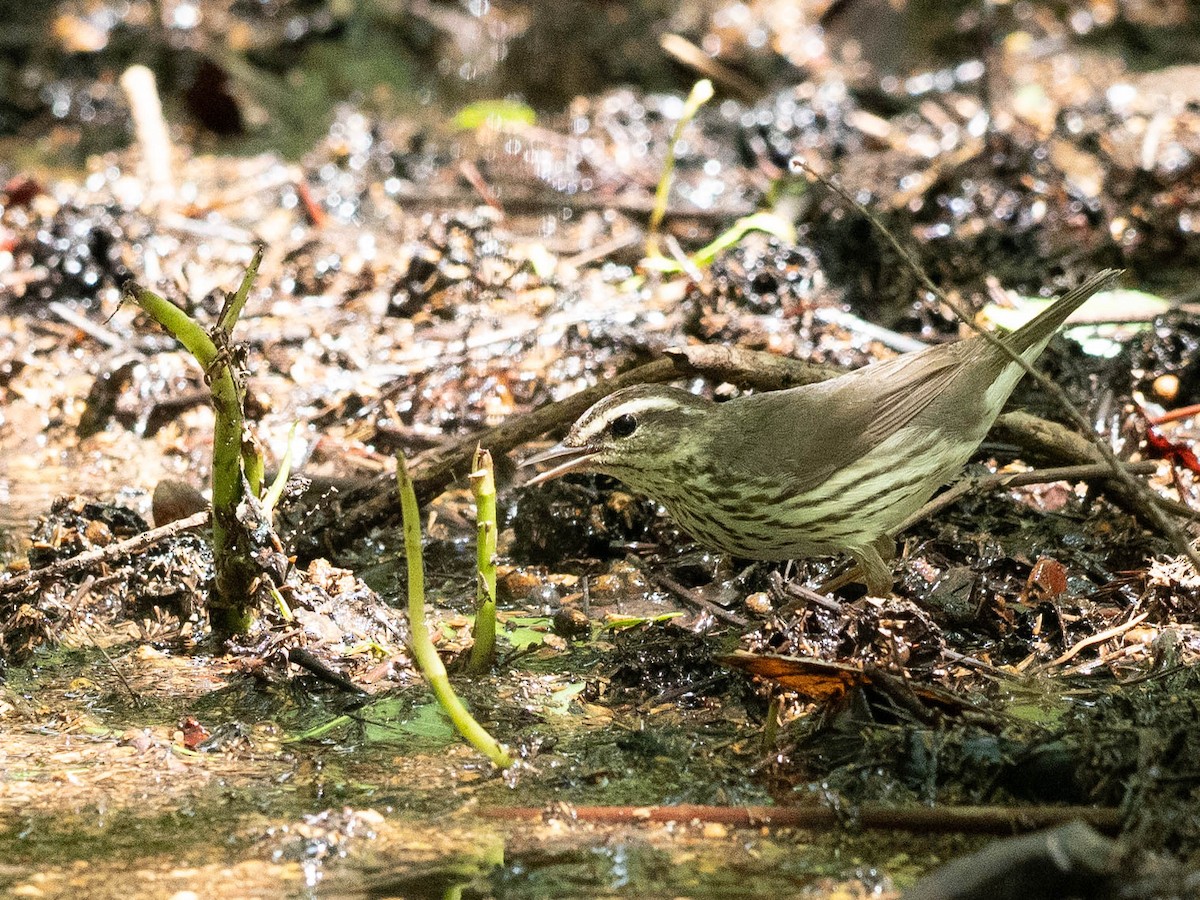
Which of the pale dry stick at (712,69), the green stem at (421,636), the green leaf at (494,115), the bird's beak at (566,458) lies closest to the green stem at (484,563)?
the green stem at (421,636)

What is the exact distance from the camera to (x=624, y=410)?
4375mm

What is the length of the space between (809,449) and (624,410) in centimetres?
63

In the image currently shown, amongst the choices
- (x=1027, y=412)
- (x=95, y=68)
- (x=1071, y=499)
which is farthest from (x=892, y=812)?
(x=95, y=68)

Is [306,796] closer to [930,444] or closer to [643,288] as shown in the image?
[930,444]

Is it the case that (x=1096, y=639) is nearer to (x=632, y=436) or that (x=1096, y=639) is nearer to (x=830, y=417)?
(x=830, y=417)

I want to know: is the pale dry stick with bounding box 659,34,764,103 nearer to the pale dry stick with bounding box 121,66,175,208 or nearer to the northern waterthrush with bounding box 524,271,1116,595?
the pale dry stick with bounding box 121,66,175,208

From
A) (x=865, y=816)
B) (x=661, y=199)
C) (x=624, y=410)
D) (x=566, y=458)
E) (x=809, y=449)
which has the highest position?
(x=661, y=199)

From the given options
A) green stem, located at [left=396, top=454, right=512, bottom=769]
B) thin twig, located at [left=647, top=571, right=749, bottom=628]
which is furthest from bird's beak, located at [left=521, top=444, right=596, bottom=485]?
green stem, located at [left=396, top=454, right=512, bottom=769]

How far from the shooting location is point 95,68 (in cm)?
977

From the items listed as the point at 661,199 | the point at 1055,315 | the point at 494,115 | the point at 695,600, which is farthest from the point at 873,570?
the point at 494,115

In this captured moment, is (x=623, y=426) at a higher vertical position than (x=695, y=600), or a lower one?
higher

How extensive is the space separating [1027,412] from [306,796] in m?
3.32

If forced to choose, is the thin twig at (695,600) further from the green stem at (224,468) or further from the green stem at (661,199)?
the green stem at (661,199)

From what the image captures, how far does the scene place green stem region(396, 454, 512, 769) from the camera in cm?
303
